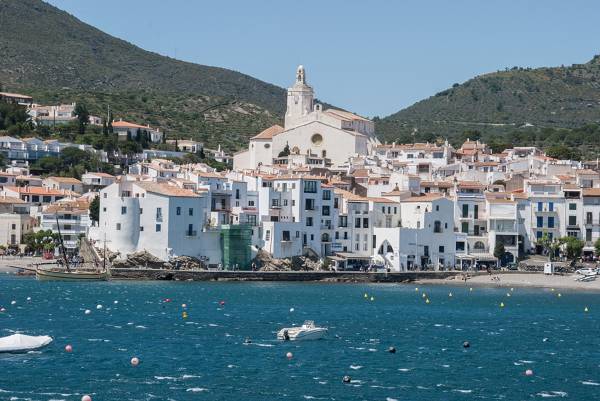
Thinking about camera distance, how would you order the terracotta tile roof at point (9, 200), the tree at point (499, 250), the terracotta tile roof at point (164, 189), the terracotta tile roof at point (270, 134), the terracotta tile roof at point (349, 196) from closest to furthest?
the terracotta tile roof at point (164, 189), the tree at point (499, 250), the terracotta tile roof at point (349, 196), the terracotta tile roof at point (9, 200), the terracotta tile roof at point (270, 134)

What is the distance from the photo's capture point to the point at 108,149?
137625 millimetres

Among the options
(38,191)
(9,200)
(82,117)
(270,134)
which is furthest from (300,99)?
(9,200)

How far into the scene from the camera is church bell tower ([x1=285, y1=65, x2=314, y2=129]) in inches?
5418

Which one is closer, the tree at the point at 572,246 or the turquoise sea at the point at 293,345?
the turquoise sea at the point at 293,345

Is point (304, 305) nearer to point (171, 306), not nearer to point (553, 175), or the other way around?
point (171, 306)

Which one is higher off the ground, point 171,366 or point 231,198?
point 231,198

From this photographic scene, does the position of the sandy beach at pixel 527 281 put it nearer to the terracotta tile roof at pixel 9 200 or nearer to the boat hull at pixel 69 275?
the boat hull at pixel 69 275

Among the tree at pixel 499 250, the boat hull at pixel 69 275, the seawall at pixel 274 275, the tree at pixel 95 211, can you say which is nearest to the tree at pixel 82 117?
the tree at pixel 95 211

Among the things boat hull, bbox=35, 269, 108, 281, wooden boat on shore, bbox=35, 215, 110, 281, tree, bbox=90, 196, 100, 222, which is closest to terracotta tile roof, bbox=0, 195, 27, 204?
tree, bbox=90, 196, 100, 222

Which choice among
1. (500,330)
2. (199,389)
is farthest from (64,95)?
(199,389)

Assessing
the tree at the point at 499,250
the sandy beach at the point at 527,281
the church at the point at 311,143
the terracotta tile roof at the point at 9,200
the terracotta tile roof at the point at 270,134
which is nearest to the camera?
the sandy beach at the point at 527,281

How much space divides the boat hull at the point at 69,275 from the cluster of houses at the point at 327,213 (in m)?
3.07

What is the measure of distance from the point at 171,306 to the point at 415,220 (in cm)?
3376

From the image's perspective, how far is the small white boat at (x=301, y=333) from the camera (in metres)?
54.1
